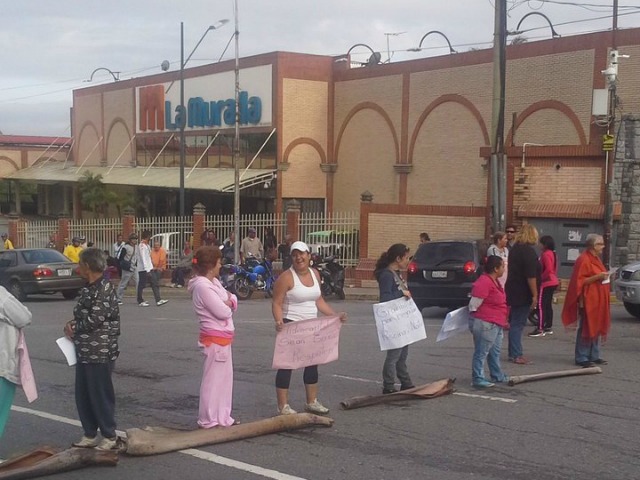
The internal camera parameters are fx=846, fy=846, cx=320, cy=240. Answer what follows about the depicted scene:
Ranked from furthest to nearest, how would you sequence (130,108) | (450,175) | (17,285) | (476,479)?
(130,108)
(450,175)
(17,285)
(476,479)

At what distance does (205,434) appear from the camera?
7.05 metres

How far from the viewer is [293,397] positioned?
29.4 ft

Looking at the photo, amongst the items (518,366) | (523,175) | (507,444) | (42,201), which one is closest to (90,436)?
(507,444)

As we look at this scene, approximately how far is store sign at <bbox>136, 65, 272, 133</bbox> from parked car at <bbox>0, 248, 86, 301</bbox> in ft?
38.4

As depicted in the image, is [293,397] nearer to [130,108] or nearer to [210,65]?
[210,65]

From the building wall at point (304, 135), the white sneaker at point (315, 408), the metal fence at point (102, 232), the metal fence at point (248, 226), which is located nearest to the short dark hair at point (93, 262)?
the white sneaker at point (315, 408)

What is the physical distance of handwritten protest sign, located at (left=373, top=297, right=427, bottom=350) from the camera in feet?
28.4

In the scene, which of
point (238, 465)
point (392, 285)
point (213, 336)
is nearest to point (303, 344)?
point (213, 336)

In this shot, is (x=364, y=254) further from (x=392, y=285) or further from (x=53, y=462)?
(x=53, y=462)

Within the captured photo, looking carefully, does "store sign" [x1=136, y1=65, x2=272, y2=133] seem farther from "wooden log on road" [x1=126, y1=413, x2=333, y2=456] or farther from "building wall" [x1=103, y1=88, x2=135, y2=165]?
"wooden log on road" [x1=126, y1=413, x2=333, y2=456]

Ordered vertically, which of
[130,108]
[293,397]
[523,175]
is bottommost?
[293,397]

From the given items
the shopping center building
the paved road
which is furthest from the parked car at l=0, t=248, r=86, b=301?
the paved road

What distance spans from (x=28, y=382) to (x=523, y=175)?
64.0 feet

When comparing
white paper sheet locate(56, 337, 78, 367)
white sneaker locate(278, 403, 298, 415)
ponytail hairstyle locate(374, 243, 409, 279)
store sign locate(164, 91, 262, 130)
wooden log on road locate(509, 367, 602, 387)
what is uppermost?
store sign locate(164, 91, 262, 130)
